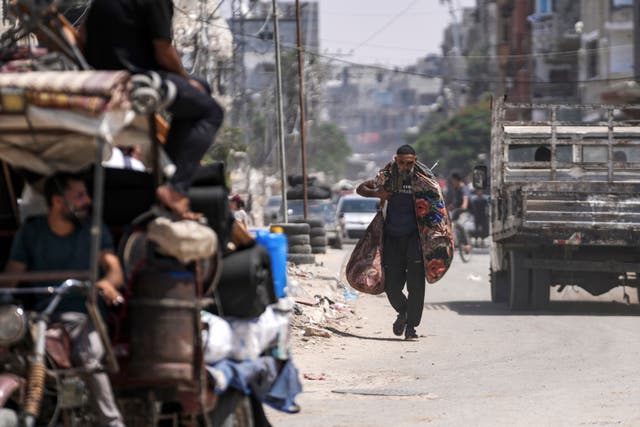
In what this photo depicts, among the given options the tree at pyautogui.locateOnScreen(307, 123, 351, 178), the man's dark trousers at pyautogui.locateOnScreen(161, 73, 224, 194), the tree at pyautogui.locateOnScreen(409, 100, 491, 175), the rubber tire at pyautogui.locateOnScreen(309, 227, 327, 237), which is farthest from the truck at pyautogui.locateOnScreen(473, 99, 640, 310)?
the tree at pyautogui.locateOnScreen(307, 123, 351, 178)

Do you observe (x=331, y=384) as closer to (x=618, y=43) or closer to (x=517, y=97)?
(x=618, y=43)

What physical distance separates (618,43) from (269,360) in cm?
6602

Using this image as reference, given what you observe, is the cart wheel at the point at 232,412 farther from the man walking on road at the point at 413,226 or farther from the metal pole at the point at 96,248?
the man walking on road at the point at 413,226

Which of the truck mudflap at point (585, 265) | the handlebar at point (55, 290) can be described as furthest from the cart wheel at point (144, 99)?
the truck mudflap at point (585, 265)

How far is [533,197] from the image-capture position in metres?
18.3

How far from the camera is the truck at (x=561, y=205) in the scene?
1811 cm

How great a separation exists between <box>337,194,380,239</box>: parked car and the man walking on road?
28337 millimetres

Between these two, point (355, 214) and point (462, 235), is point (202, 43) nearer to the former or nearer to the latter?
point (355, 214)

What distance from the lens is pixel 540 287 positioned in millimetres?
19000

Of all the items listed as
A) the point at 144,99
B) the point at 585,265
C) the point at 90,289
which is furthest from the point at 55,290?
the point at 585,265

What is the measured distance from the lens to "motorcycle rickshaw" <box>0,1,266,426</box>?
609 cm

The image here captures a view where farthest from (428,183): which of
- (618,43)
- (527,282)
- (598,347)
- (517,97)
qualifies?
(517,97)

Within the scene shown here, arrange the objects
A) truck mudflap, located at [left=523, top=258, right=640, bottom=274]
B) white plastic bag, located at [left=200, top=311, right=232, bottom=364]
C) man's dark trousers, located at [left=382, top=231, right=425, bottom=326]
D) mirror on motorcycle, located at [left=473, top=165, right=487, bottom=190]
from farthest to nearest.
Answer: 1. mirror on motorcycle, located at [left=473, top=165, right=487, bottom=190]
2. truck mudflap, located at [left=523, top=258, right=640, bottom=274]
3. man's dark trousers, located at [left=382, top=231, right=425, bottom=326]
4. white plastic bag, located at [left=200, top=311, right=232, bottom=364]

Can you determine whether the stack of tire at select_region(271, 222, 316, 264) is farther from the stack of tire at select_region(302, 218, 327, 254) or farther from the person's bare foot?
the person's bare foot
